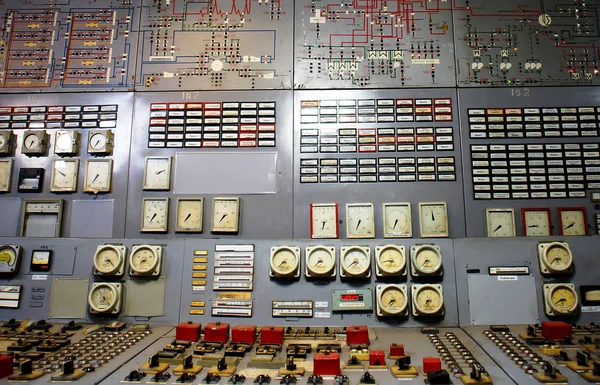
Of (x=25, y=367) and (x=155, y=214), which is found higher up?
(x=155, y=214)

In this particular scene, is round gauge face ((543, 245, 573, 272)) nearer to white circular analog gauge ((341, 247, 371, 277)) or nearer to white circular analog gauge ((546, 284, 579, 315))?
white circular analog gauge ((546, 284, 579, 315))

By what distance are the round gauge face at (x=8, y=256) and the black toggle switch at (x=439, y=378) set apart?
8.06ft

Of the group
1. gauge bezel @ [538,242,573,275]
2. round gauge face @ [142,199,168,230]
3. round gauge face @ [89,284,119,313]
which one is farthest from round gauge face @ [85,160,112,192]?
gauge bezel @ [538,242,573,275]

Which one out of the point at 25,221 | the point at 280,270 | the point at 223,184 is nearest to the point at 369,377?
the point at 280,270

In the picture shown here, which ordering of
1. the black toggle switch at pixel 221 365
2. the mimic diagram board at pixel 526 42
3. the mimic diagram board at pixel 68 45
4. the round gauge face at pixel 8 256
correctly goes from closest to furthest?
1. the black toggle switch at pixel 221 365
2. the round gauge face at pixel 8 256
3. the mimic diagram board at pixel 526 42
4. the mimic diagram board at pixel 68 45

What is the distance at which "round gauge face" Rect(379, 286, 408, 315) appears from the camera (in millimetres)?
2238

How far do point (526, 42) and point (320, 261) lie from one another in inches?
90.0

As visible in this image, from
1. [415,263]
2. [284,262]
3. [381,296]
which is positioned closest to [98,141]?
[284,262]

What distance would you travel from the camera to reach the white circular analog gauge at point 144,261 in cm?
237

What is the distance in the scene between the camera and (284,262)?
2.37 m

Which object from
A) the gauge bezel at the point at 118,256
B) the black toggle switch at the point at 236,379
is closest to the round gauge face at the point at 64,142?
the gauge bezel at the point at 118,256

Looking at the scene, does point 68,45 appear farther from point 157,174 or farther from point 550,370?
point 550,370

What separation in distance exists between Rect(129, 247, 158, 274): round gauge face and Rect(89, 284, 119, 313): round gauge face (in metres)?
0.18

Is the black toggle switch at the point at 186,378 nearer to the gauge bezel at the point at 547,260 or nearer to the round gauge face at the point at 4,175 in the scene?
the gauge bezel at the point at 547,260
